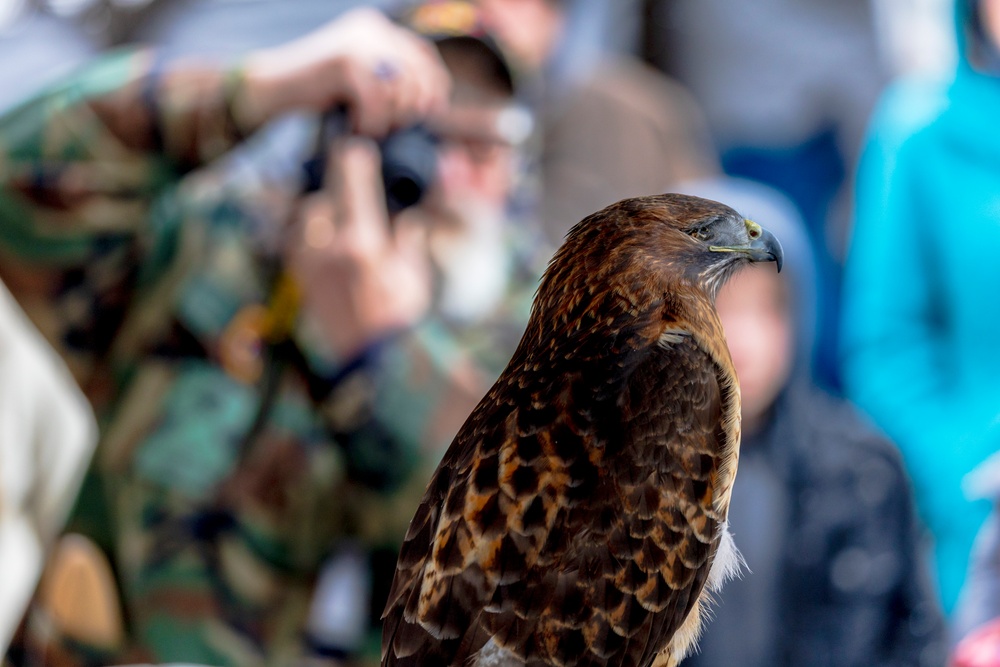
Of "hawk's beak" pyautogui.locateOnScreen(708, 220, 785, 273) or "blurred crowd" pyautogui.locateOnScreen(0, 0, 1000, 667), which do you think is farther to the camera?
"blurred crowd" pyautogui.locateOnScreen(0, 0, 1000, 667)

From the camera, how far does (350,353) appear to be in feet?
5.38

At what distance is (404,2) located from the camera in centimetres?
250

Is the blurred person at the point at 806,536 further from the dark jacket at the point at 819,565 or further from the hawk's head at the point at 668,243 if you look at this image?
the hawk's head at the point at 668,243

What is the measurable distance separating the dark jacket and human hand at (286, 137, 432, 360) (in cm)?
68

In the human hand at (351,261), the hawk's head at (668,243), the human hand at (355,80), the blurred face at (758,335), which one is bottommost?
the blurred face at (758,335)

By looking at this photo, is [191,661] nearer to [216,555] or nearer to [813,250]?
[216,555]

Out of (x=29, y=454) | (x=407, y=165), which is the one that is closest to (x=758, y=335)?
(x=407, y=165)

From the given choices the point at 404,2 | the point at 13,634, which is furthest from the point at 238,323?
the point at 404,2

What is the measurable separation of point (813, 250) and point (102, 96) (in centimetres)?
194

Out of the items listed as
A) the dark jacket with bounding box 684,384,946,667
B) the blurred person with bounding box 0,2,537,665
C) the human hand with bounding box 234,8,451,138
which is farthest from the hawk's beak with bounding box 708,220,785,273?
the dark jacket with bounding box 684,384,946,667

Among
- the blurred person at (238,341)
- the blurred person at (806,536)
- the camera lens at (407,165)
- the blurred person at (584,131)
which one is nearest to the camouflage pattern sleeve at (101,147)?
the blurred person at (238,341)

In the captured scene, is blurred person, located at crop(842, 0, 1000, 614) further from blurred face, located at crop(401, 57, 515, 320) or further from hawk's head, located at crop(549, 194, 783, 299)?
hawk's head, located at crop(549, 194, 783, 299)

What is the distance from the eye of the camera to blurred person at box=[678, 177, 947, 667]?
69.3 inches

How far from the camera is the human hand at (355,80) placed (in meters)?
1.59
